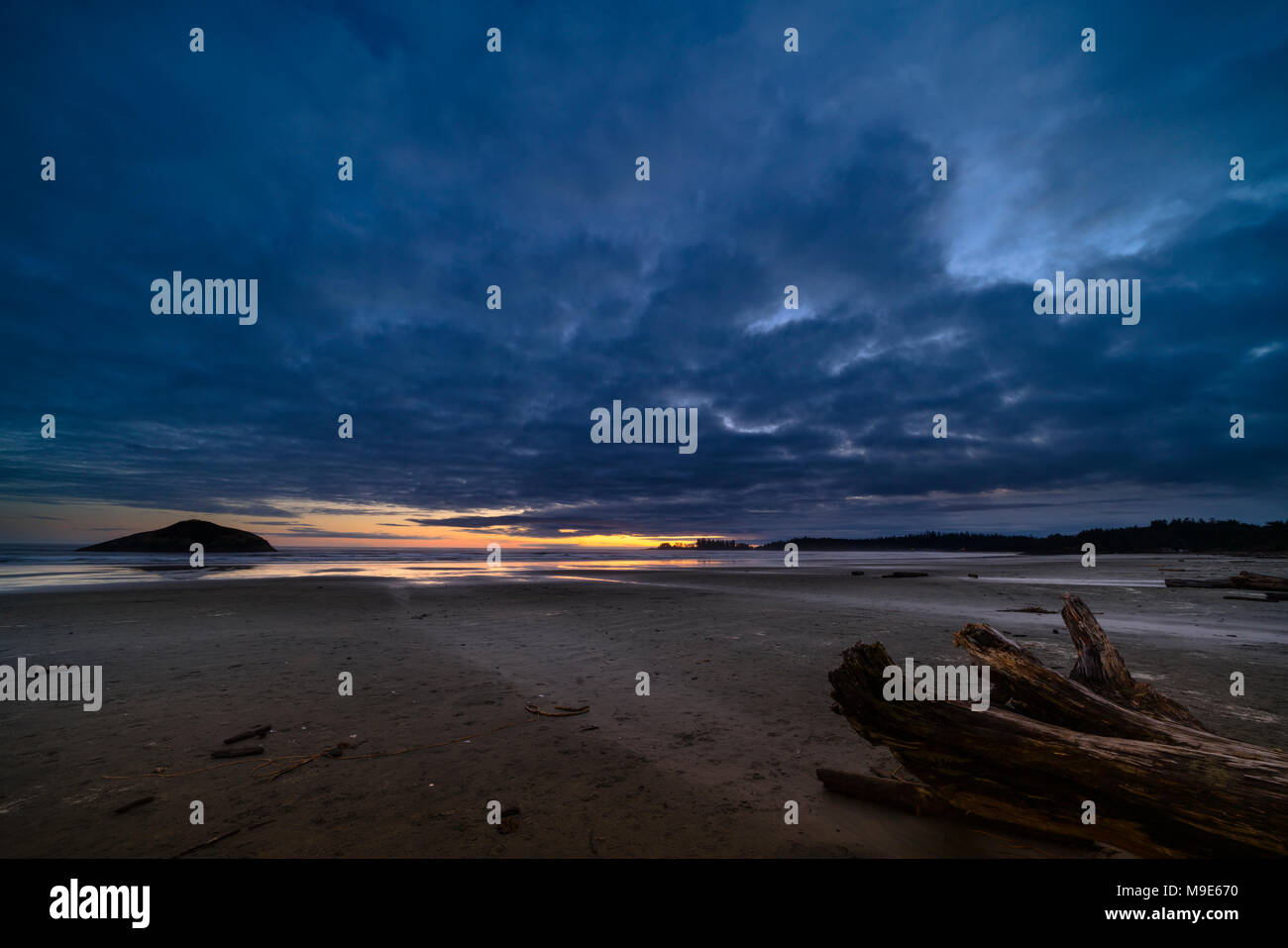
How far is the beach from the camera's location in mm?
3809

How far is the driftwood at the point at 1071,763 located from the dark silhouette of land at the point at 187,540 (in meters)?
77.8

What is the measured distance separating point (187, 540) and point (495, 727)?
80.5 meters

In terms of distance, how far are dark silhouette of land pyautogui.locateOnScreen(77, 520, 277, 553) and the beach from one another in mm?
61752

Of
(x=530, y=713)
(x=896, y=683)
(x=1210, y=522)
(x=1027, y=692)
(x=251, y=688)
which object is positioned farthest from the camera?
(x=1210, y=522)

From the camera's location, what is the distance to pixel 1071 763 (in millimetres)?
3387

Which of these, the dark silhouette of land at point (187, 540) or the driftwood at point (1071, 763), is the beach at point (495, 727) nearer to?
the driftwood at point (1071, 763)

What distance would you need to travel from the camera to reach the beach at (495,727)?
3.81 metres

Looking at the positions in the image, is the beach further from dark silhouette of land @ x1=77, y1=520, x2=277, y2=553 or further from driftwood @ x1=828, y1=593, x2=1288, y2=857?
dark silhouette of land @ x1=77, y1=520, x2=277, y2=553

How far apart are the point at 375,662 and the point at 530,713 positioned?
179 inches

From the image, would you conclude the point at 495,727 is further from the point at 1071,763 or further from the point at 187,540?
the point at 187,540

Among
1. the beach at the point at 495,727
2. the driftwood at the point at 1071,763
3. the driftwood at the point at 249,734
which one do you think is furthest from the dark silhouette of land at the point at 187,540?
the driftwood at the point at 1071,763
